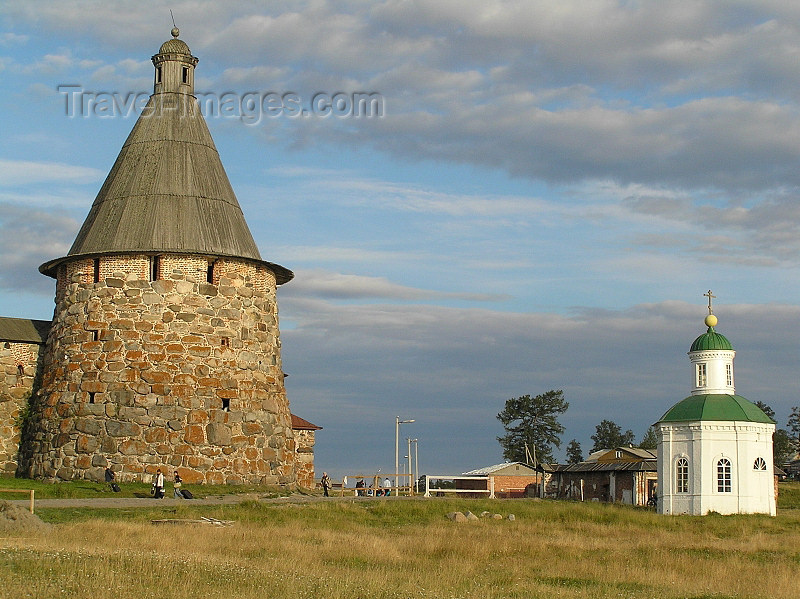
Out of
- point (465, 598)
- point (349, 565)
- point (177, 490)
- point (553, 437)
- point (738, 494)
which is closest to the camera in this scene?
point (465, 598)

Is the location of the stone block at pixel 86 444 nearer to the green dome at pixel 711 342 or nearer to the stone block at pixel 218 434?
the stone block at pixel 218 434

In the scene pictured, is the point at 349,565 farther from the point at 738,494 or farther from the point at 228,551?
the point at 738,494

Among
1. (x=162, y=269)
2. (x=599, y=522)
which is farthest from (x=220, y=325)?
(x=599, y=522)

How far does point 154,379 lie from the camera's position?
31656mm

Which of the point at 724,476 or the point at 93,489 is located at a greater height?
the point at 724,476

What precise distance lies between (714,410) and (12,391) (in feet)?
79.2

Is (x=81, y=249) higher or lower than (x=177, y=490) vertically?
higher

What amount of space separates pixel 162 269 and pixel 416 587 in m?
19.8

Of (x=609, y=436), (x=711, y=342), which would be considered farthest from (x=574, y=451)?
(x=711, y=342)

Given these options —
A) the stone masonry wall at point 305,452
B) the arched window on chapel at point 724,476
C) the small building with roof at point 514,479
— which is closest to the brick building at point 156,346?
the stone masonry wall at point 305,452

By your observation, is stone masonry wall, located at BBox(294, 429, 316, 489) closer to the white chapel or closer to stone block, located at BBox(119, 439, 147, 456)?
stone block, located at BBox(119, 439, 147, 456)

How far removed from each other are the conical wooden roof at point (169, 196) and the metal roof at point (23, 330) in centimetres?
181

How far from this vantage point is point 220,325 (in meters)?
32.7

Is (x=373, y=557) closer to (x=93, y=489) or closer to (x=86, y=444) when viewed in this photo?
(x=93, y=489)
